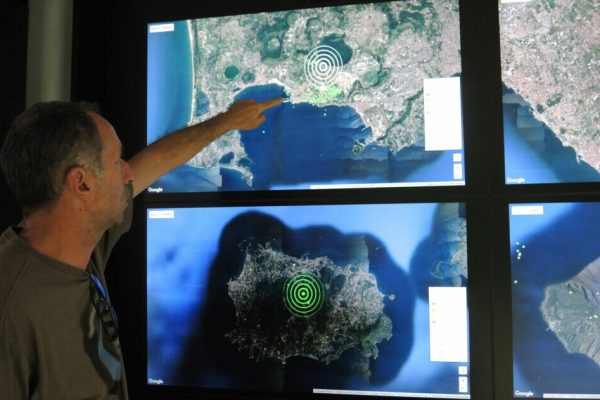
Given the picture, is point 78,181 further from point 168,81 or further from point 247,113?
point 168,81

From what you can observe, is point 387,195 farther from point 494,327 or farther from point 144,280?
point 144,280

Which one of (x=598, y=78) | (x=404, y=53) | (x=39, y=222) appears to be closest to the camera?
(x=39, y=222)

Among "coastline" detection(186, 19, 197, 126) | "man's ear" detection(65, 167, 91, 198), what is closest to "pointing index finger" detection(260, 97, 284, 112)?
"coastline" detection(186, 19, 197, 126)

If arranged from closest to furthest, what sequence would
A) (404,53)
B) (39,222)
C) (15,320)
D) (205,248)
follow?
(15,320) → (39,222) → (404,53) → (205,248)

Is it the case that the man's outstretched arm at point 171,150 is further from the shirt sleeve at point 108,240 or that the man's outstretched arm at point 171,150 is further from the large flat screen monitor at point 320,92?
the large flat screen monitor at point 320,92

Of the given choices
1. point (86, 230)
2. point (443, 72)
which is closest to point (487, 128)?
point (443, 72)

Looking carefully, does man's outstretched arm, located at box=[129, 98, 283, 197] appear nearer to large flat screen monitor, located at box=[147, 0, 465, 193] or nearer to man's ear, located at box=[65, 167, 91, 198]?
large flat screen monitor, located at box=[147, 0, 465, 193]

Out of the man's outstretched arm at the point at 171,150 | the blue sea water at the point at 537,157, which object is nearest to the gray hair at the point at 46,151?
the man's outstretched arm at the point at 171,150
